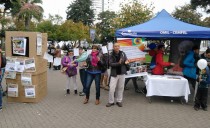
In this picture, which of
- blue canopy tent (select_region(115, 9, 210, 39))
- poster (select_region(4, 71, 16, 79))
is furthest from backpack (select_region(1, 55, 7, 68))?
blue canopy tent (select_region(115, 9, 210, 39))

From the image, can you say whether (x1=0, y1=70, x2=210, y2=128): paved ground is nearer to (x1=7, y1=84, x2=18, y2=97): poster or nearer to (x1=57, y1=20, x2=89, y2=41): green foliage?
(x1=7, y1=84, x2=18, y2=97): poster

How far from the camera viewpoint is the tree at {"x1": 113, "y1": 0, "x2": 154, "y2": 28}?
2659 cm

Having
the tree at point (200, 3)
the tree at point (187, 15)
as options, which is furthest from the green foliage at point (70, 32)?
the tree at point (200, 3)

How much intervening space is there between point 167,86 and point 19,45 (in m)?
4.35

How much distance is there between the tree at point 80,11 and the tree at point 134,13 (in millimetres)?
46119

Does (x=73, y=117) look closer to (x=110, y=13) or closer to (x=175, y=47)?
(x=175, y=47)

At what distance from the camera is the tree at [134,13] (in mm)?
26594

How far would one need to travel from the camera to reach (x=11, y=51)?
8.76 m

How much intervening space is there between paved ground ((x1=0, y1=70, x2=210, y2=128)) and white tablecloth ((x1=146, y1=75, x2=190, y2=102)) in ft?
1.08

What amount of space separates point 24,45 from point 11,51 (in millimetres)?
464

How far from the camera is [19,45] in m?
8.63

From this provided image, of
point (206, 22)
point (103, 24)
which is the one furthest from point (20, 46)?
point (103, 24)

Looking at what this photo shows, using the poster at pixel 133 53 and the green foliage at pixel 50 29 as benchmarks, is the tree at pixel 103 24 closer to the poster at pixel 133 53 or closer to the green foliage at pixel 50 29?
the green foliage at pixel 50 29

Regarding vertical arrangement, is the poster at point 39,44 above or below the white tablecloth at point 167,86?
above
